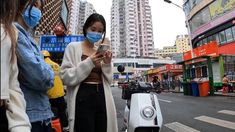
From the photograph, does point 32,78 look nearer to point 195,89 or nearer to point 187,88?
point 195,89

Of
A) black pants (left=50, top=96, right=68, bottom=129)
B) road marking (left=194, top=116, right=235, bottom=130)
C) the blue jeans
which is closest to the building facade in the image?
road marking (left=194, top=116, right=235, bottom=130)

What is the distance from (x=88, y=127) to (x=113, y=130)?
260mm

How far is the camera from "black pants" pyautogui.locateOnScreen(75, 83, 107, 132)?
2225mm

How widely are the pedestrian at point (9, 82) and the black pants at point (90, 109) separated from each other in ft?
2.99

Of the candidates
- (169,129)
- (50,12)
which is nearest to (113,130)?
(169,129)

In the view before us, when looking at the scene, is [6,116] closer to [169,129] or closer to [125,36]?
[169,129]

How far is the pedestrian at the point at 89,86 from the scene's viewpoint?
7.32 ft

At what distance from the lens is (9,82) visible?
1311 mm

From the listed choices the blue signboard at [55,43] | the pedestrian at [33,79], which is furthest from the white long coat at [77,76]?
the blue signboard at [55,43]

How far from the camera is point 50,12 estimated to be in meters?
39.5

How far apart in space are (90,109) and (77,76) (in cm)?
31

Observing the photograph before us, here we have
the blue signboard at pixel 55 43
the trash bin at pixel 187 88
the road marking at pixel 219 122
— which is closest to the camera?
the road marking at pixel 219 122

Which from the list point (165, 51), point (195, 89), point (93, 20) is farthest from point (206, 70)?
point (165, 51)

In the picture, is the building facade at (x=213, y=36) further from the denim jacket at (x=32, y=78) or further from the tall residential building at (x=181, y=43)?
the tall residential building at (x=181, y=43)
